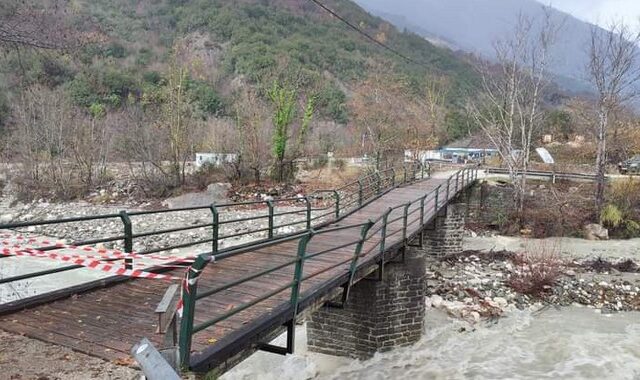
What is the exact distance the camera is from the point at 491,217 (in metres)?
24.8

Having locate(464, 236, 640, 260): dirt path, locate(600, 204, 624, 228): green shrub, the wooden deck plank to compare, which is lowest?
locate(464, 236, 640, 260): dirt path

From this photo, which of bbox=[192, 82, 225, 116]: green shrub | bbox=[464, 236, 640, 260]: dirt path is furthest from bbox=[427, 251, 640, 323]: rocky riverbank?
bbox=[192, 82, 225, 116]: green shrub

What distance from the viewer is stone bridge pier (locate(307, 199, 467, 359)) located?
34.5 feet

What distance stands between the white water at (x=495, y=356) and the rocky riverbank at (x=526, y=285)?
3.27 ft

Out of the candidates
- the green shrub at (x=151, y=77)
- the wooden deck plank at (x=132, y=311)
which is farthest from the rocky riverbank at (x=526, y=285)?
the green shrub at (x=151, y=77)

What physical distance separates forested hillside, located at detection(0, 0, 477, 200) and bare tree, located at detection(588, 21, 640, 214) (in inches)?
397

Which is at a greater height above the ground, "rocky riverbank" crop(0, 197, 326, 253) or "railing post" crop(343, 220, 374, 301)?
"railing post" crop(343, 220, 374, 301)

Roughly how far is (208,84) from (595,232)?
42.8 meters

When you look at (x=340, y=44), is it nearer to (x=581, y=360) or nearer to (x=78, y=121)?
(x=78, y=121)

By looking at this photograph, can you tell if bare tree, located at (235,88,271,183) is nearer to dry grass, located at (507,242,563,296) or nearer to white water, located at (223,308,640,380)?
dry grass, located at (507,242,563,296)

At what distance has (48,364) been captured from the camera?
12.9ft

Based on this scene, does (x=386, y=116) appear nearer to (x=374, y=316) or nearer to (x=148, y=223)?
(x=148, y=223)

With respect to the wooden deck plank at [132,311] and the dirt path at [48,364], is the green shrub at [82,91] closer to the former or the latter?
the wooden deck plank at [132,311]

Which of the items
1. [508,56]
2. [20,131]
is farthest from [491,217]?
[20,131]
